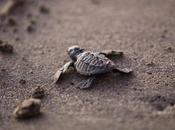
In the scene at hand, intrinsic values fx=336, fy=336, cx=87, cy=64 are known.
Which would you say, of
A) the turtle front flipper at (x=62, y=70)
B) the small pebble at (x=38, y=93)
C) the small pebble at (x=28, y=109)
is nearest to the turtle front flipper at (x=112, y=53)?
the turtle front flipper at (x=62, y=70)

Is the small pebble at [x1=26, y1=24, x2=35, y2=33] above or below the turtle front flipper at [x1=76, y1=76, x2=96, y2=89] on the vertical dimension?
above

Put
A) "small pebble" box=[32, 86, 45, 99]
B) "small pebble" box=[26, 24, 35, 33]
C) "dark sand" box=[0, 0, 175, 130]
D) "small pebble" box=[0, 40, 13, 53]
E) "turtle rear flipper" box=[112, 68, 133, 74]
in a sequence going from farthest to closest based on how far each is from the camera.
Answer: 1. "small pebble" box=[26, 24, 35, 33]
2. "small pebble" box=[0, 40, 13, 53]
3. "turtle rear flipper" box=[112, 68, 133, 74]
4. "small pebble" box=[32, 86, 45, 99]
5. "dark sand" box=[0, 0, 175, 130]

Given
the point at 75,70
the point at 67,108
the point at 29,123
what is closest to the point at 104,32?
the point at 75,70

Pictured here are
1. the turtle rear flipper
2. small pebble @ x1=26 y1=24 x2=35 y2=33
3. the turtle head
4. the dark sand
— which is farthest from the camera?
small pebble @ x1=26 y1=24 x2=35 y2=33

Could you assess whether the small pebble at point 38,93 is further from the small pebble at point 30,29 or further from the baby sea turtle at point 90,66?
the small pebble at point 30,29

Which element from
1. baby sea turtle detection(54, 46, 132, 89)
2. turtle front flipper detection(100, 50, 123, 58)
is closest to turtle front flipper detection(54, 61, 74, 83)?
baby sea turtle detection(54, 46, 132, 89)

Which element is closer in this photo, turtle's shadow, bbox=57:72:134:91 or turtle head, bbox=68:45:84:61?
turtle's shadow, bbox=57:72:134:91

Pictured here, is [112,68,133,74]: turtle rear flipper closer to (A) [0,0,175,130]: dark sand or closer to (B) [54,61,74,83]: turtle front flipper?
(A) [0,0,175,130]: dark sand
